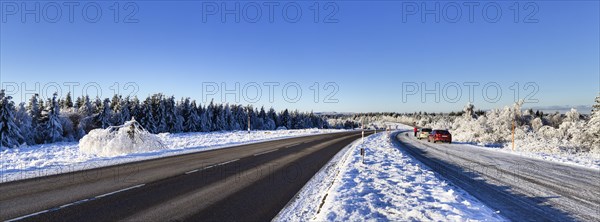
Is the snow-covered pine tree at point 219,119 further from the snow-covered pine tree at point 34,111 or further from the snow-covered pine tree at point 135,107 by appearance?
the snow-covered pine tree at point 34,111

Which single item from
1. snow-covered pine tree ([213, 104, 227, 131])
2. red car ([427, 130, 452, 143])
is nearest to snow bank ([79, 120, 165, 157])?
red car ([427, 130, 452, 143])

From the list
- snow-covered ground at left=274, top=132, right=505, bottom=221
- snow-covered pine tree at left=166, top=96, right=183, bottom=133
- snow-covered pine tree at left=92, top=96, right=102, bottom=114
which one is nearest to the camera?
snow-covered ground at left=274, top=132, right=505, bottom=221

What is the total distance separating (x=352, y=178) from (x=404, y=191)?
6.37 feet

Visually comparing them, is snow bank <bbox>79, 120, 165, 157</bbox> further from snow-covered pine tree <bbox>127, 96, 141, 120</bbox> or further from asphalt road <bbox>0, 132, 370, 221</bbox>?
snow-covered pine tree <bbox>127, 96, 141, 120</bbox>

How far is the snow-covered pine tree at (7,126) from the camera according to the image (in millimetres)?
31750

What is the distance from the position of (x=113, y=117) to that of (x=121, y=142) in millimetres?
42442

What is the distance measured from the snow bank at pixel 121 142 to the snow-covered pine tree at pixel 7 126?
65.5 feet

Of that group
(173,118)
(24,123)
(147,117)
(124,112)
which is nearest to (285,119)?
(173,118)

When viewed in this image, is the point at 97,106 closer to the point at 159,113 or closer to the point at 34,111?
the point at 159,113

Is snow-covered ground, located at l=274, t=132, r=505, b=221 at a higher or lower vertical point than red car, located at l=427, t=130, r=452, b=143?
higher

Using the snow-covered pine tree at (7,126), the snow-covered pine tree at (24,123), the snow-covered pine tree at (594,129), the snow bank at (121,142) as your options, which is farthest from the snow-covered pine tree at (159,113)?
the snow-covered pine tree at (594,129)

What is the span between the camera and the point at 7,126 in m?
32.3

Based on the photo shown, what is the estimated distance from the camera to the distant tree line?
117ft

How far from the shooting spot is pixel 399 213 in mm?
5594
